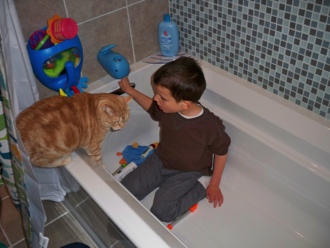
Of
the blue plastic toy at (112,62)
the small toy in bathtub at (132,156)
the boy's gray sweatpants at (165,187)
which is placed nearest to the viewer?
the boy's gray sweatpants at (165,187)

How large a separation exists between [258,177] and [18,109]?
100 cm

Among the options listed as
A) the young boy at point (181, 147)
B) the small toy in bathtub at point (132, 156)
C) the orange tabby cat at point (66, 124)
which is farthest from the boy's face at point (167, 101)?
the small toy in bathtub at point (132, 156)

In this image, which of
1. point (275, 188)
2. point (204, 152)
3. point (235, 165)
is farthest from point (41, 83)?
point (275, 188)

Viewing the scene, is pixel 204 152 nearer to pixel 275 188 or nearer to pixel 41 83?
pixel 275 188

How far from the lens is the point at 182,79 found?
114cm

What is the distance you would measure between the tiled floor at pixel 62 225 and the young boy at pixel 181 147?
21cm

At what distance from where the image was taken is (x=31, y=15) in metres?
1.20

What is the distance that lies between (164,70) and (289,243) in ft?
2.67

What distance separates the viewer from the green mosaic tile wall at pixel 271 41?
113 centimetres

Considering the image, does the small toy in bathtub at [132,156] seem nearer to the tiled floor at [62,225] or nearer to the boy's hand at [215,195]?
the tiled floor at [62,225]

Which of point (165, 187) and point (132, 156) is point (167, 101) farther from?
point (132, 156)

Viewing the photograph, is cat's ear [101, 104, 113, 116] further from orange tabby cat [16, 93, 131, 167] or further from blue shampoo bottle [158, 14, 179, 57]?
blue shampoo bottle [158, 14, 179, 57]

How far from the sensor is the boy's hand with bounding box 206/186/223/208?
1.39m

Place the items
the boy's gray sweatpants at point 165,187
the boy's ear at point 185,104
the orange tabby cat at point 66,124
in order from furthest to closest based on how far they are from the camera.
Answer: the boy's gray sweatpants at point 165,187
the boy's ear at point 185,104
the orange tabby cat at point 66,124
